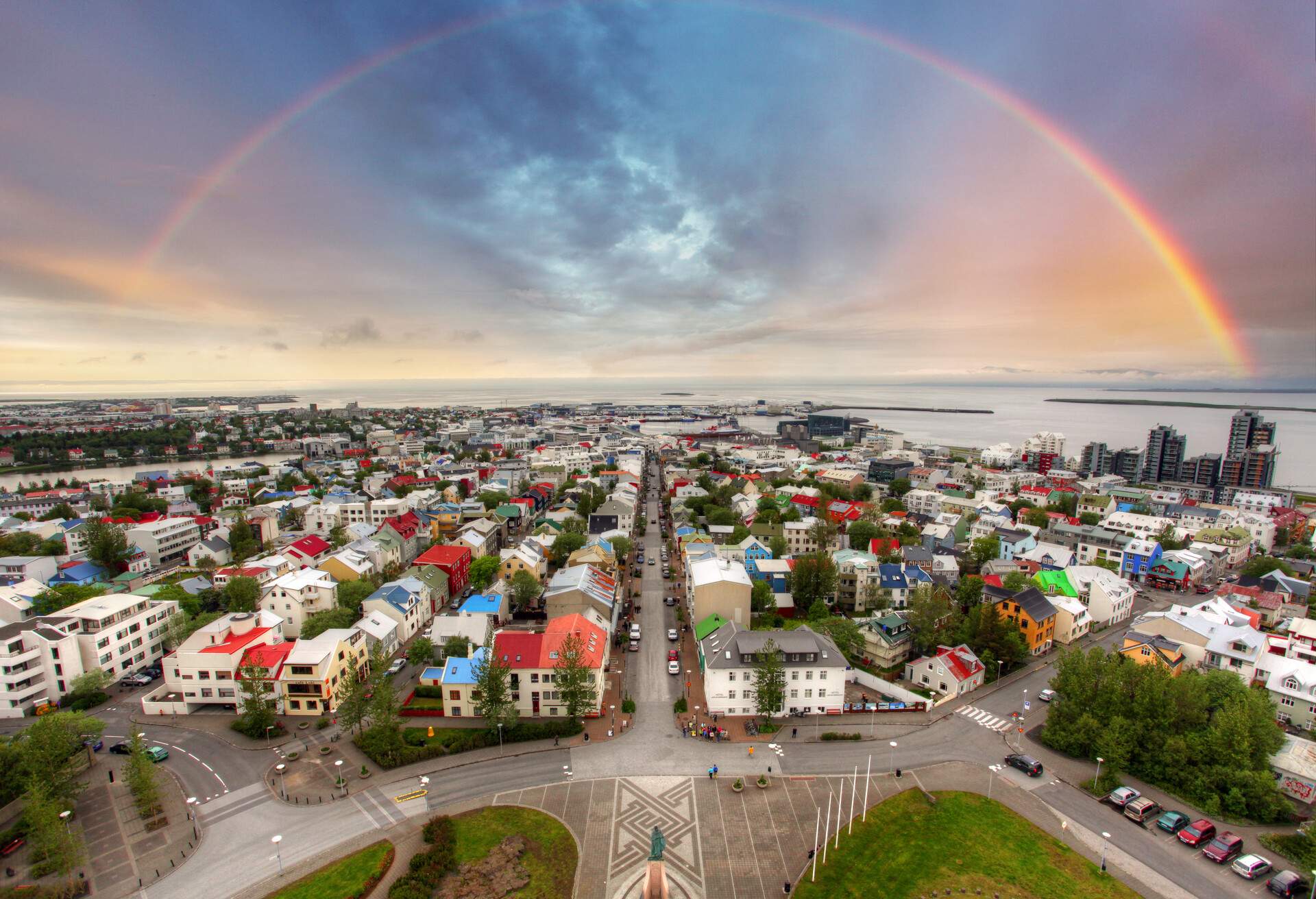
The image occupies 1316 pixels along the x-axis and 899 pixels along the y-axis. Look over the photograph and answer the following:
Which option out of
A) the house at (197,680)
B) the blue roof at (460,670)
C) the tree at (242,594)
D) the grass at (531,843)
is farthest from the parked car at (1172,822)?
the tree at (242,594)

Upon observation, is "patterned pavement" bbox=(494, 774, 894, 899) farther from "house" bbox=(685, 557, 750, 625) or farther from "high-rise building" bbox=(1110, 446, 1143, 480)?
"high-rise building" bbox=(1110, 446, 1143, 480)

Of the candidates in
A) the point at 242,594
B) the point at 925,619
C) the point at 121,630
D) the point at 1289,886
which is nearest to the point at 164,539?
the point at 242,594

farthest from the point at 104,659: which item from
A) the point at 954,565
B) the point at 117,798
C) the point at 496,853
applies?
the point at 954,565

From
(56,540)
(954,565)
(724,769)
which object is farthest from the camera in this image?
(56,540)

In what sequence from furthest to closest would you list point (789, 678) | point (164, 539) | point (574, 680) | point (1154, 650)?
point (164, 539) → point (1154, 650) → point (789, 678) → point (574, 680)

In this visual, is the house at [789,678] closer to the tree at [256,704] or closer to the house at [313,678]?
the house at [313,678]

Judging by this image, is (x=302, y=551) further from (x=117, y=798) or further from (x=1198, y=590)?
(x=1198, y=590)

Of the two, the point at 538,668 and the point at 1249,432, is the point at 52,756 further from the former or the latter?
the point at 1249,432
